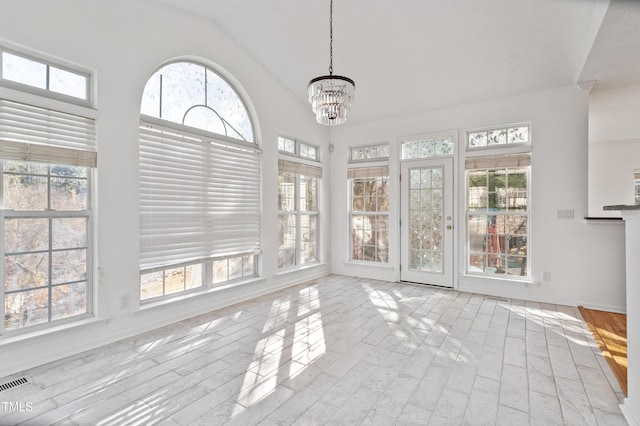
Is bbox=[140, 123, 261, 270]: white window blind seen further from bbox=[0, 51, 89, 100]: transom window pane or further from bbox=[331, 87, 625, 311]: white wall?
bbox=[331, 87, 625, 311]: white wall

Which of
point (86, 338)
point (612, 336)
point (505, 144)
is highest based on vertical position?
point (505, 144)

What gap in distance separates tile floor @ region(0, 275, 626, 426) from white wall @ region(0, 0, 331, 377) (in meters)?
0.18

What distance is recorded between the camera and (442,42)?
11.7ft

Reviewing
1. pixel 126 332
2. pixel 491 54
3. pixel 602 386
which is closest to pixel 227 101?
pixel 126 332

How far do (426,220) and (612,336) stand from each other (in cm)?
250

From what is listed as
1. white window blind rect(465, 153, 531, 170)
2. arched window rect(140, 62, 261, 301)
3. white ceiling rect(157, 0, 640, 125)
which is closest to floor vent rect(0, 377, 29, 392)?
arched window rect(140, 62, 261, 301)

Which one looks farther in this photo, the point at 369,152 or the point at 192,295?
the point at 369,152

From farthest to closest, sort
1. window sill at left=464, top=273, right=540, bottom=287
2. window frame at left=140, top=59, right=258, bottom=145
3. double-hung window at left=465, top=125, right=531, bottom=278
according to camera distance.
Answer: double-hung window at left=465, top=125, right=531, bottom=278 → window sill at left=464, top=273, right=540, bottom=287 → window frame at left=140, top=59, right=258, bottom=145

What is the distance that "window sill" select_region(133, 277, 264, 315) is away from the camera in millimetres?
3158

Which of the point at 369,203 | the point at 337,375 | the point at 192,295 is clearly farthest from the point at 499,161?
the point at 192,295

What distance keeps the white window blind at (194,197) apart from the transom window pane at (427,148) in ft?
8.04

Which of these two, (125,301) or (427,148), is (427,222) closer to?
(427,148)

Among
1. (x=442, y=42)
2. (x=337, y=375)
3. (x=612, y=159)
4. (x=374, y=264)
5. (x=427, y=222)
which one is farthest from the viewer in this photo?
(x=612, y=159)

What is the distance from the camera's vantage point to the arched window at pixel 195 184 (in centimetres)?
324
